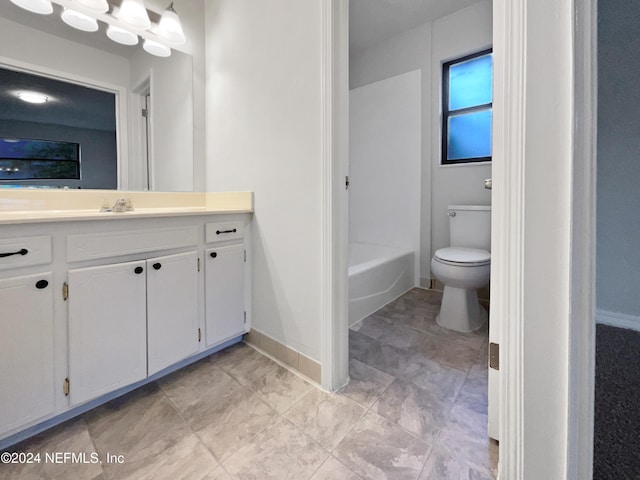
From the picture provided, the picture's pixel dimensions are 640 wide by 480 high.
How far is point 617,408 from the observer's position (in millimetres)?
1053

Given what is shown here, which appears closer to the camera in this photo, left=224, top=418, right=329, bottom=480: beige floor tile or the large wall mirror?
left=224, top=418, right=329, bottom=480: beige floor tile

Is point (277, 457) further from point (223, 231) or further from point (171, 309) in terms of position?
point (223, 231)

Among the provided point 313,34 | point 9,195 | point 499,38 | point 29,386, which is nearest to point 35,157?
point 9,195

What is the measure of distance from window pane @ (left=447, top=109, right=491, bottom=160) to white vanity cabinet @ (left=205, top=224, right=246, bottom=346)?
204 centimetres

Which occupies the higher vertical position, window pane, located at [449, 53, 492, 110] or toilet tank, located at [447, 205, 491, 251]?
window pane, located at [449, 53, 492, 110]

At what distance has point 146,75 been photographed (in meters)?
1.65

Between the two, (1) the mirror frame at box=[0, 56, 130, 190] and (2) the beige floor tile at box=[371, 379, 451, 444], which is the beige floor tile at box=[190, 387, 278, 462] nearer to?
(2) the beige floor tile at box=[371, 379, 451, 444]

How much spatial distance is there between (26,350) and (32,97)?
1.18m

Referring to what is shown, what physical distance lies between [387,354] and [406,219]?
1467 millimetres

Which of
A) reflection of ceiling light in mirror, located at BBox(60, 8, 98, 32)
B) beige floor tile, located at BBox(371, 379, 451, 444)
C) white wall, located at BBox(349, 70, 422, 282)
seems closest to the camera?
beige floor tile, located at BBox(371, 379, 451, 444)

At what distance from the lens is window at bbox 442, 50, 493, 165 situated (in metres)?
2.35

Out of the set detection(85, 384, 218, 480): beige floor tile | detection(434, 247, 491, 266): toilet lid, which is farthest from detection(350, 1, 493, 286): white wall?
detection(85, 384, 218, 480): beige floor tile

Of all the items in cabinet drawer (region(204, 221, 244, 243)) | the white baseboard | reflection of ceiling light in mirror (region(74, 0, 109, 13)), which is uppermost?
reflection of ceiling light in mirror (region(74, 0, 109, 13))

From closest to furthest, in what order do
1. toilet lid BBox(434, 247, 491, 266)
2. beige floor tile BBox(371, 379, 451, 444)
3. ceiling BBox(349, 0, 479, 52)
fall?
beige floor tile BBox(371, 379, 451, 444) < toilet lid BBox(434, 247, 491, 266) < ceiling BBox(349, 0, 479, 52)
